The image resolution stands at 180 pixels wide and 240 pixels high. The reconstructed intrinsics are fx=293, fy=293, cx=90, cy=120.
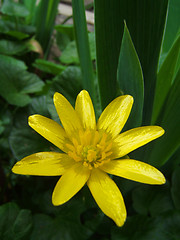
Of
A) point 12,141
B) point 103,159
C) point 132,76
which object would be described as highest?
point 132,76

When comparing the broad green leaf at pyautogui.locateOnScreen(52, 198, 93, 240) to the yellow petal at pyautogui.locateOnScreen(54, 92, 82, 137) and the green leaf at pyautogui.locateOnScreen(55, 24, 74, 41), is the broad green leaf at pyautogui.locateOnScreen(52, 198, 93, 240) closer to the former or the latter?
the yellow petal at pyautogui.locateOnScreen(54, 92, 82, 137)

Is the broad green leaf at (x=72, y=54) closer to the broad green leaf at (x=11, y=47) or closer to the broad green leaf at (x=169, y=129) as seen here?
the broad green leaf at (x=11, y=47)

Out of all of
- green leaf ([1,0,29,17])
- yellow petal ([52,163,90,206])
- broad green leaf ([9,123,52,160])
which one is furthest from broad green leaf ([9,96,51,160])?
green leaf ([1,0,29,17])

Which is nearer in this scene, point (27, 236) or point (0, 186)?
point (27, 236)

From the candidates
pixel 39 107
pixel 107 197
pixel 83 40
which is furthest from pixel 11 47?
pixel 107 197

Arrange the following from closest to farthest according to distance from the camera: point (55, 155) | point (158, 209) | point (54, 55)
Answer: point (55, 155)
point (158, 209)
point (54, 55)

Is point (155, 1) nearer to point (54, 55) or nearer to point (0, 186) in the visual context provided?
point (0, 186)

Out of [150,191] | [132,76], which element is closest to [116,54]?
[132,76]
